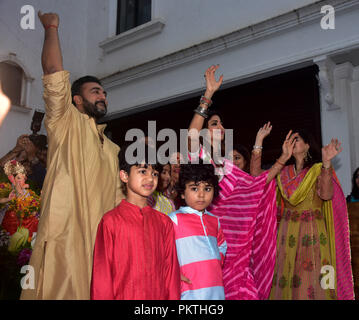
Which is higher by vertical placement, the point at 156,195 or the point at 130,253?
the point at 156,195

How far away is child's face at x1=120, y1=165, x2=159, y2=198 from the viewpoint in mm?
2234

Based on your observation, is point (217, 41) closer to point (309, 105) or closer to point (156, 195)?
point (309, 105)

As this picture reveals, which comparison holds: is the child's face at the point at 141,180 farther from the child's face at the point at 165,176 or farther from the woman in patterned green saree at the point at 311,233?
the woman in patterned green saree at the point at 311,233

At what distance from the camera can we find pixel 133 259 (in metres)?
2.03

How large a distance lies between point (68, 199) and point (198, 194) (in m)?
0.82

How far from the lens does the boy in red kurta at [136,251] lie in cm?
198

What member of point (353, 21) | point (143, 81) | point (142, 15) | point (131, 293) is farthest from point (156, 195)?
point (142, 15)

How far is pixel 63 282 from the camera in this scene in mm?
2012

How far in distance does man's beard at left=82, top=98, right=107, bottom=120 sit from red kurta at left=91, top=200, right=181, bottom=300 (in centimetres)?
65

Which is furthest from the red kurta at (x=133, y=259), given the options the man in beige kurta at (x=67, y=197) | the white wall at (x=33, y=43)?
the white wall at (x=33, y=43)

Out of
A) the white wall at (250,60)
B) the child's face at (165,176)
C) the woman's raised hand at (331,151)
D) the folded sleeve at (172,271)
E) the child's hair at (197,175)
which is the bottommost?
the folded sleeve at (172,271)

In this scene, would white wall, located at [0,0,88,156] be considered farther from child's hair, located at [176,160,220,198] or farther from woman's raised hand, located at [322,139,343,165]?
woman's raised hand, located at [322,139,343,165]

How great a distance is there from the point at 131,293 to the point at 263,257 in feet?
5.28

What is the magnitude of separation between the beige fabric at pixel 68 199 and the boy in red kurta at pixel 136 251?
0.43ft
